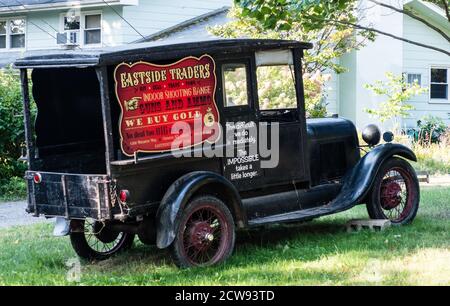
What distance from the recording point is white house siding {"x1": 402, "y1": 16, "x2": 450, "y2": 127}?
87.2 ft

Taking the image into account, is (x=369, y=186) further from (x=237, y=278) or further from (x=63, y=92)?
(x=63, y=92)

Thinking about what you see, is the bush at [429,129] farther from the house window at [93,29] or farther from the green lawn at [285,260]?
the green lawn at [285,260]

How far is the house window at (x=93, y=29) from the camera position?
77.0ft

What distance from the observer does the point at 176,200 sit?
716cm

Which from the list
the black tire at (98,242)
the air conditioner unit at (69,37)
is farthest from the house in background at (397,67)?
the black tire at (98,242)

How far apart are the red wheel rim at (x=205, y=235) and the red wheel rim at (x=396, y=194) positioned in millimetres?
Result: 2572

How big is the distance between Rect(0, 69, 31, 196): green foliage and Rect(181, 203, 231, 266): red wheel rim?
796 cm

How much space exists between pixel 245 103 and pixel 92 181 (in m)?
1.86

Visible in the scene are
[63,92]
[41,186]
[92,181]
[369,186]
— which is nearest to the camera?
[92,181]

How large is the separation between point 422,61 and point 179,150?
21.2 m

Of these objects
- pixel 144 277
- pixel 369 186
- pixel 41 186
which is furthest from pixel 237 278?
pixel 369 186

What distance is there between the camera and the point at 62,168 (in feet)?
26.6

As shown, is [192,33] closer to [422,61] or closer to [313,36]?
[313,36]
